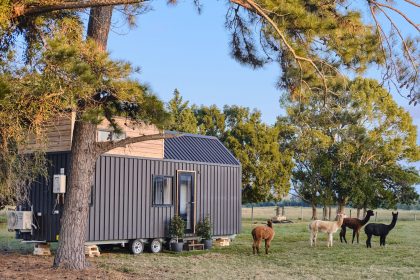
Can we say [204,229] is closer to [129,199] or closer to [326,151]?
[129,199]

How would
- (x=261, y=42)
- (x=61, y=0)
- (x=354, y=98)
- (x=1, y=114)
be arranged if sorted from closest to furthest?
1. (x=1, y=114)
2. (x=61, y=0)
3. (x=261, y=42)
4. (x=354, y=98)

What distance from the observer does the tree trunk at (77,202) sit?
414 inches

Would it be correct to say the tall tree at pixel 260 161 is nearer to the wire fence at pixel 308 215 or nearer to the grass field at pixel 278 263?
the wire fence at pixel 308 215

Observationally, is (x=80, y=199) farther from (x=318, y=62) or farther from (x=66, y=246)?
(x=318, y=62)

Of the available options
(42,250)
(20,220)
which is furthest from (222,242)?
(20,220)

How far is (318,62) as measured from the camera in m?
10.9

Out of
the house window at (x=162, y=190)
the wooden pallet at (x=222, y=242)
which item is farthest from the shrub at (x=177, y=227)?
the wooden pallet at (x=222, y=242)

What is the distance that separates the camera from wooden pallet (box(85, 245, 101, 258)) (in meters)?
13.6

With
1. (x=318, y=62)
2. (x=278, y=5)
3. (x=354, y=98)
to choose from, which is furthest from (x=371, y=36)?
(x=354, y=98)

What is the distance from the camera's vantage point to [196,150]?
16922 mm

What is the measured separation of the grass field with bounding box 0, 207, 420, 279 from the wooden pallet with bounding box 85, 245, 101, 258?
6.2 inches

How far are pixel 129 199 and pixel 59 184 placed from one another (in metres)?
2.05

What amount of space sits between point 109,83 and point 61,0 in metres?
1.67

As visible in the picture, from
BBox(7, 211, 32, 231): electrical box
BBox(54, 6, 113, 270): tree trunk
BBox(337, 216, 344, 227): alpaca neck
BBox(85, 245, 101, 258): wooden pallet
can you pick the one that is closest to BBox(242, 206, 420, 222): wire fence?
BBox(337, 216, 344, 227): alpaca neck
